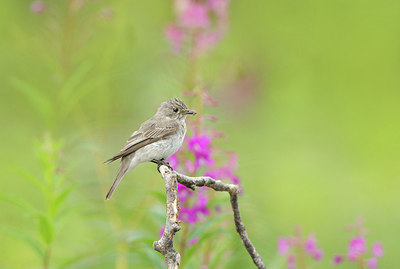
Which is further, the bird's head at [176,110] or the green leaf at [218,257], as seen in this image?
the bird's head at [176,110]

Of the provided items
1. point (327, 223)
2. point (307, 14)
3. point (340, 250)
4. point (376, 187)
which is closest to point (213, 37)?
point (340, 250)

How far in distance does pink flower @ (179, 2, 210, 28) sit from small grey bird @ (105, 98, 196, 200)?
1.49 meters

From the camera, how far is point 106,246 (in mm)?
5004

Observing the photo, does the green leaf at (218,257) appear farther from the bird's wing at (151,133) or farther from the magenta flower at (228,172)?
the bird's wing at (151,133)

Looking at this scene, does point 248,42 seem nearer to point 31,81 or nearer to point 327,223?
point 31,81

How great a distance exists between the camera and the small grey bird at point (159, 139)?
410 cm

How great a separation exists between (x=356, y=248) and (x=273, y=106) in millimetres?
9124

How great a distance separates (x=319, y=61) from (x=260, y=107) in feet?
7.28

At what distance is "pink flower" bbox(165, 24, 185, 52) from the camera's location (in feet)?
18.7

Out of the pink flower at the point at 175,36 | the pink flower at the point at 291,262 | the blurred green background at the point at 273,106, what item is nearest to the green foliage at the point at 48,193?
the blurred green background at the point at 273,106

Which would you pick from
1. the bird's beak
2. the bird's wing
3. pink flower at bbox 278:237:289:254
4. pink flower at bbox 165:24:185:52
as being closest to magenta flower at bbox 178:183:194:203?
the bird's wing

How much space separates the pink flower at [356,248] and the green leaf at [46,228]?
1.79m

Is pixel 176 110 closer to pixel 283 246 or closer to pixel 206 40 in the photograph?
pixel 283 246

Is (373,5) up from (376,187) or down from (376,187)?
up
